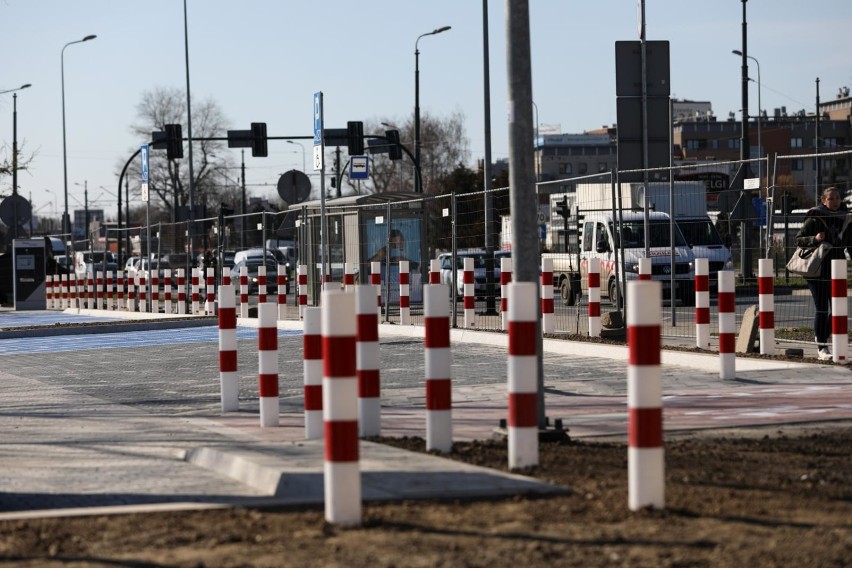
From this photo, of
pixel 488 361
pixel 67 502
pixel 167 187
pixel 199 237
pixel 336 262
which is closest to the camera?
pixel 67 502

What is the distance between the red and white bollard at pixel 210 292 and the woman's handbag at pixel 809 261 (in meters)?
18.7

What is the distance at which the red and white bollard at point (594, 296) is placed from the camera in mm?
18188

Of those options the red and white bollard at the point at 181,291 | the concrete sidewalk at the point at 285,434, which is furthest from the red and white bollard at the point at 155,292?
the concrete sidewalk at the point at 285,434

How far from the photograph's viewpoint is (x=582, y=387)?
13.4 m

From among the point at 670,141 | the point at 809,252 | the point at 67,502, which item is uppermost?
the point at 670,141

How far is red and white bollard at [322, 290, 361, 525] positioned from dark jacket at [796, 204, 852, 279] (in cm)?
1025

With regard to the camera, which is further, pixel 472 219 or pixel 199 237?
pixel 199 237

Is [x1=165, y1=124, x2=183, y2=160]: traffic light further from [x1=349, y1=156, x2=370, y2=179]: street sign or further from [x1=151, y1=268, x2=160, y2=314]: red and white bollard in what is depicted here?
[x1=349, y1=156, x2=370, y2=179]: street sign

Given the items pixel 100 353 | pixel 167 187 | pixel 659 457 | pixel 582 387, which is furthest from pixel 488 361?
pixel 167 187

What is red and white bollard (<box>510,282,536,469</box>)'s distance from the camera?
7570 millimetres

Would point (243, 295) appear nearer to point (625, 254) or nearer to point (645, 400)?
point (625, 254)

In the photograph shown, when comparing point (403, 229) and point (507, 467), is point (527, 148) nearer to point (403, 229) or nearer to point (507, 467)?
point (507, 467)

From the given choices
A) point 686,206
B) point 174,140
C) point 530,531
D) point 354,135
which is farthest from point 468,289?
point 174,140

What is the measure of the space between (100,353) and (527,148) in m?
12.5
